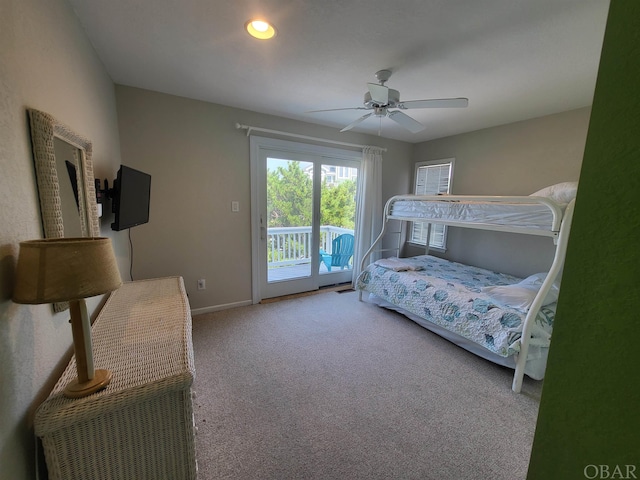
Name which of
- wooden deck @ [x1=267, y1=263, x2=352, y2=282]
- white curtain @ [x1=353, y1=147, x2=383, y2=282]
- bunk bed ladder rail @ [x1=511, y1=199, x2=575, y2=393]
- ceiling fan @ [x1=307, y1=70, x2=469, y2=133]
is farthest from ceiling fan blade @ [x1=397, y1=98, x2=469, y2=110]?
wooden deck @ [x1=267, y1=263, x2=352, y2=282]

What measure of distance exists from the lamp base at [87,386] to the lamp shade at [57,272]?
0.36 meters

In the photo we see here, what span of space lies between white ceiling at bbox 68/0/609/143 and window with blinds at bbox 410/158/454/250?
135cm

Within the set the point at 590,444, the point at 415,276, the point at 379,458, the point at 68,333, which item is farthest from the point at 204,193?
the point at 590,444

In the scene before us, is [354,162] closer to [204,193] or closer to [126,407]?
[204,193]

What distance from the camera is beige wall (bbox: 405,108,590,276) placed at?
269 cm

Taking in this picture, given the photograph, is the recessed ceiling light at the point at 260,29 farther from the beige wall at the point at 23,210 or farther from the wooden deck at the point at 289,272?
the wooden deck at the point at 289,272

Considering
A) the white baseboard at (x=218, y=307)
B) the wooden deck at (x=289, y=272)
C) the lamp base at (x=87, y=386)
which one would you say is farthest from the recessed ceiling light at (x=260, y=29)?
the white baseboard at (x=218, y=307)

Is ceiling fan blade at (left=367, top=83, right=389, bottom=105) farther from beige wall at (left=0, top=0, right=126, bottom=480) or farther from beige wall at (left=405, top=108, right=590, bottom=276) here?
beige wall at (left=405, top=108, right=590, bottom=276)

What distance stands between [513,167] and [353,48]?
262 cm

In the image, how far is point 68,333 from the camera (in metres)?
1.15

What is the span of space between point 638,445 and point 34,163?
1.75 m

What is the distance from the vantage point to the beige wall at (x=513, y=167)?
8.84 feet

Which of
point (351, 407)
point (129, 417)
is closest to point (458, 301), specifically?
point (351, 407)

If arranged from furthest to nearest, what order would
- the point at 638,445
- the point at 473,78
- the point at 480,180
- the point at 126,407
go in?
the point at 480,180
the point at 473,78
the point at 126,407
the point at 638,445
